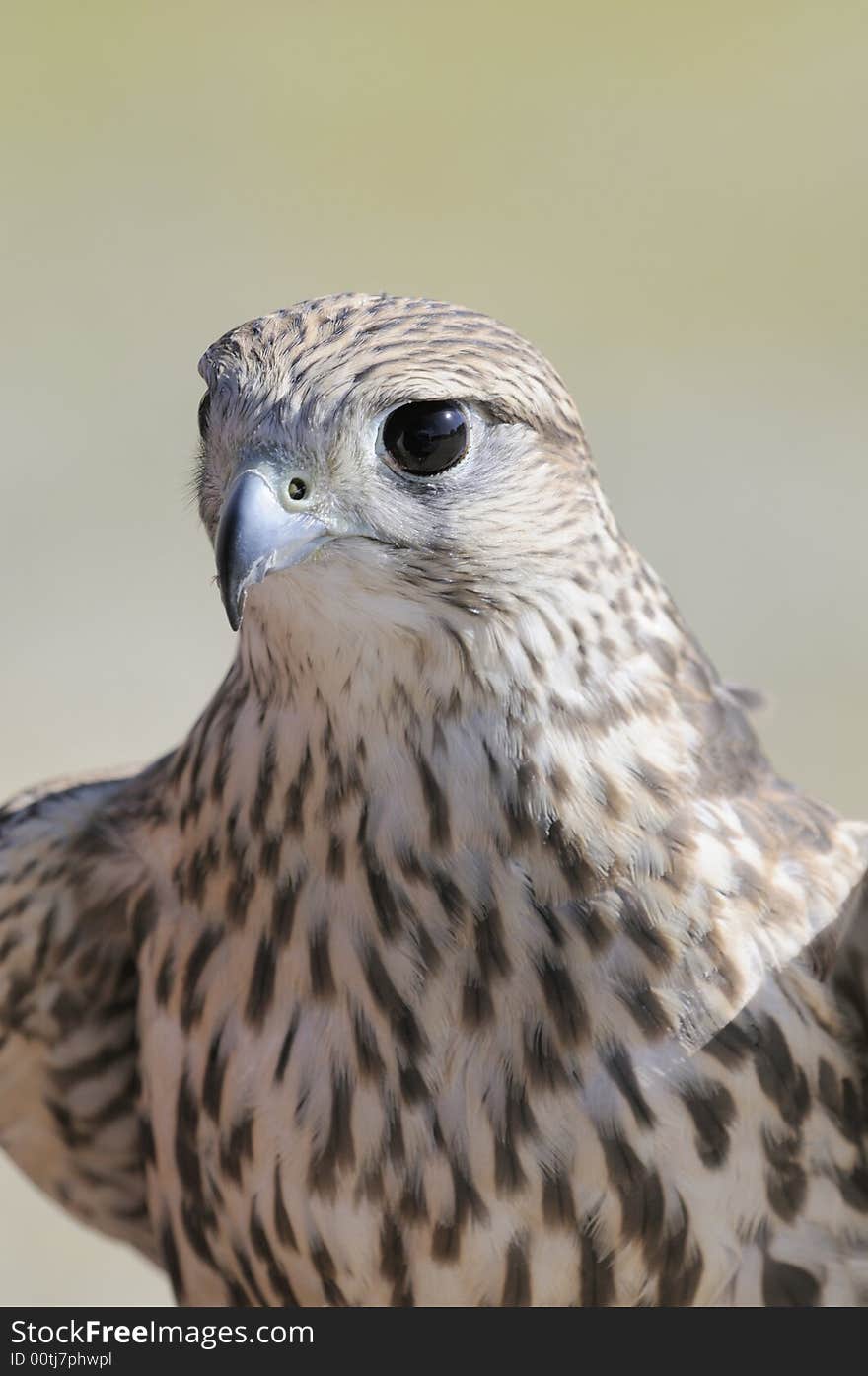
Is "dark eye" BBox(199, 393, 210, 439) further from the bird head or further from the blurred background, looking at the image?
the blurred background

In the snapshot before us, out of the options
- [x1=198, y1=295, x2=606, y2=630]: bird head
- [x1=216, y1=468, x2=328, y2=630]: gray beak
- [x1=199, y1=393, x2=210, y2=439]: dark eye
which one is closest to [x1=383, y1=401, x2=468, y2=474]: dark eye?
[x1=198, y1=295, x2=606, y2=630]: bird head

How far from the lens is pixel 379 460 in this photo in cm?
251

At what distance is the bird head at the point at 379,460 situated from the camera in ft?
Answer: 8.04

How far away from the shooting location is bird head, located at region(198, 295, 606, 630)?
96.5 inches

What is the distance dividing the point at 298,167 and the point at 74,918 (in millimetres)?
9201

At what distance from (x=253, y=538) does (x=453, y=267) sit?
864cm

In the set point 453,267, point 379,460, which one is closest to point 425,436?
point 379,460

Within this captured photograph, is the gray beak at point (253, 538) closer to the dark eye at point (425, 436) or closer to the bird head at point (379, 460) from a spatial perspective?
the bird head at point (379, 460)

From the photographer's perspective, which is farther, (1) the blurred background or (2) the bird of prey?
(1) the blurred background

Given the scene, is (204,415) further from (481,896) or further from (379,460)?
(481,896)

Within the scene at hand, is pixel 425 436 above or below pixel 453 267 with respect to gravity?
below

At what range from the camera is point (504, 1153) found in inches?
107

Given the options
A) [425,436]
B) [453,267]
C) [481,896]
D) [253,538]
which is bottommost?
[481,896]

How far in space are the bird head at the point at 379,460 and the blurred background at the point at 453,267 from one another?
5.05 meters
